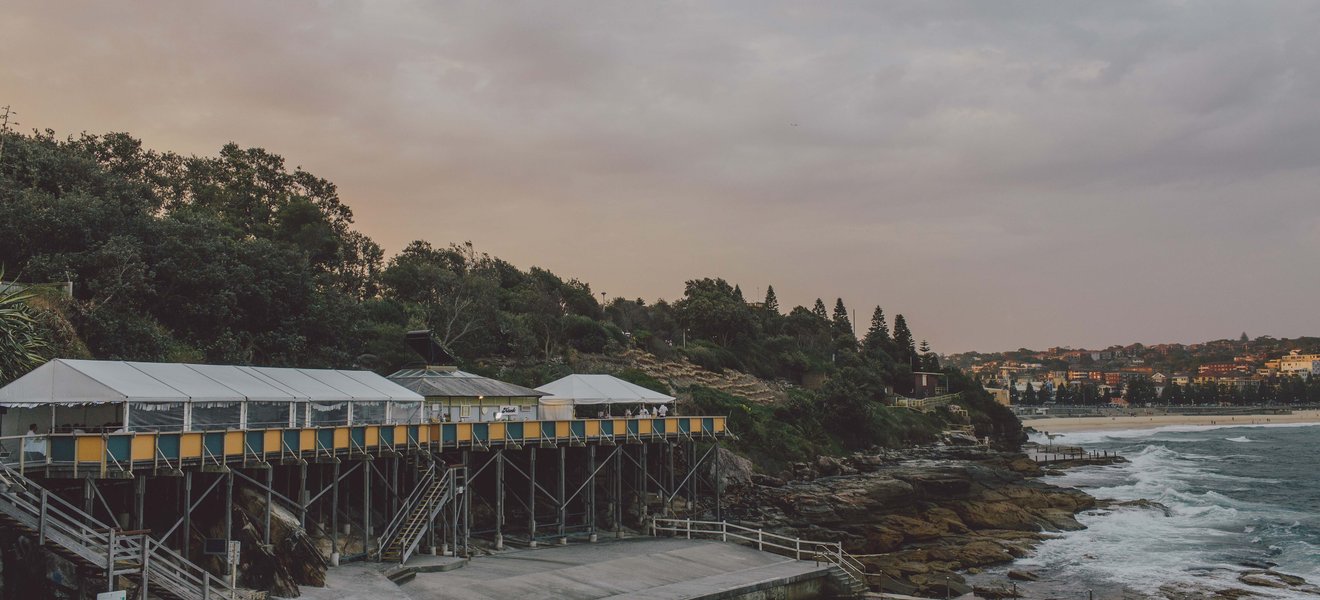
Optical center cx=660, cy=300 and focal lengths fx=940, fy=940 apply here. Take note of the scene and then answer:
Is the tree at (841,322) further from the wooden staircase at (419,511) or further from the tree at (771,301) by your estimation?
the wooden staircase at (419,511)

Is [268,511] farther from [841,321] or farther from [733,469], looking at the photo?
[841,321]

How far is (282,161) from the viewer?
84125 millimetres

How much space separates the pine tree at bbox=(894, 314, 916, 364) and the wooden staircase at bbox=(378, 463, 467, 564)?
396 ft

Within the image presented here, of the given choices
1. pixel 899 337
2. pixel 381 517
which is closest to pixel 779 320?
pixel 899 337

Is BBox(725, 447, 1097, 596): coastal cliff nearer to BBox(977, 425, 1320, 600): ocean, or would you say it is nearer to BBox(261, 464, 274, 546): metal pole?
BBox(977, 425, 1320, 600): ocean

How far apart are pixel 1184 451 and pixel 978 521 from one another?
7751 centimetres

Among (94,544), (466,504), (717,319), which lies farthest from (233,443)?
(717,319)

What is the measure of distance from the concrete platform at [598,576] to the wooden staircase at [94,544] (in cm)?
407

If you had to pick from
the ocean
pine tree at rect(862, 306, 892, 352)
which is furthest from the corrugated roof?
pine tree at rect(862, 306, 892, 352)

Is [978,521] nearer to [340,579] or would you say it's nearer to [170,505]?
[340,579]

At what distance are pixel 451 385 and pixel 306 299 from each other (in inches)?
787

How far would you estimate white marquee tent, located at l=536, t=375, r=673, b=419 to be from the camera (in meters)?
44.4

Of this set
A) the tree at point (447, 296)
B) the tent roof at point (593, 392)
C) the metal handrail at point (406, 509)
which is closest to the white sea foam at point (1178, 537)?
the tent roof at point (593, 392)

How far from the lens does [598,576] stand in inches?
1153
